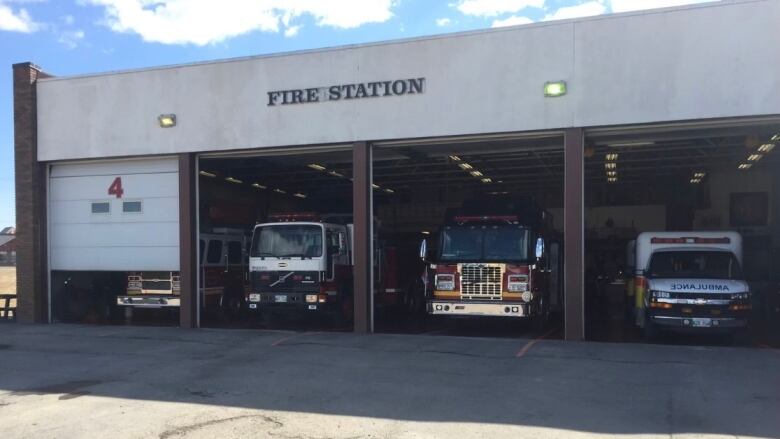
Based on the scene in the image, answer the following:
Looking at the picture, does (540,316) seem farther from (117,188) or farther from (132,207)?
(117,188)

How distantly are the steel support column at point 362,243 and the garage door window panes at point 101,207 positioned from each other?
7303 millimetres

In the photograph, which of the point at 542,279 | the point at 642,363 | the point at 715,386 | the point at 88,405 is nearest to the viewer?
the point at 88,405

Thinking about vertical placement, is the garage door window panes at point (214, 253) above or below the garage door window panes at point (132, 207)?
below

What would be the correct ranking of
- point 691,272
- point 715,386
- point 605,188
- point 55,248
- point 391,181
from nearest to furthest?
point 715,386, point 691,272, point 55,248, point 391,181, point 605,188

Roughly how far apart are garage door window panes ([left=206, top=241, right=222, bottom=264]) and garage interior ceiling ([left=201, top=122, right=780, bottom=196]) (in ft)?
7.79

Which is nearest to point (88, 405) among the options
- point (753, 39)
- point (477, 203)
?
point (477, 203)

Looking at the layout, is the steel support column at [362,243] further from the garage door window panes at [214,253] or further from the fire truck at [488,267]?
the garage door window panes at [214,253]

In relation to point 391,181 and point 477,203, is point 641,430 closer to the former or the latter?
point 477,203

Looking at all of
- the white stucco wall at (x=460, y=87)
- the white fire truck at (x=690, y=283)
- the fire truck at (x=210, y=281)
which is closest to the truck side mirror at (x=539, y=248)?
the white fire truck at (x=690, y=283)

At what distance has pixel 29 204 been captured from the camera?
17703 millimetres

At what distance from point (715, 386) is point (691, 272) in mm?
5209

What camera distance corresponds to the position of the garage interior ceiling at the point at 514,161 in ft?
49.0

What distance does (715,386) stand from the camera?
8.96 meters

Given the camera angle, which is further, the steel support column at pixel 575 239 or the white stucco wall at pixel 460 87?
the steel support column at pixel 575 239
